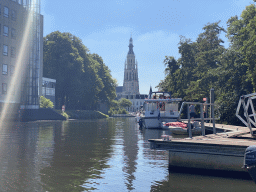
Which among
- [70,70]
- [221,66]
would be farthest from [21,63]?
[221,66]

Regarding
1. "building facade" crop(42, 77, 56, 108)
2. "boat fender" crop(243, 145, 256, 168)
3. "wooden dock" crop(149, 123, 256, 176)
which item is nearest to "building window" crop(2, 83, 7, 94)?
"building facade" crop(42, 77, 56, 108)

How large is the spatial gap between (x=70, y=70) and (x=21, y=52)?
16062 mm

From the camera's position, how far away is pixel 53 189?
10.6 m

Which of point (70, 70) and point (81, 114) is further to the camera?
point (81, 114)

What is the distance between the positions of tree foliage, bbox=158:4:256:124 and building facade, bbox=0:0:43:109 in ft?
89.3

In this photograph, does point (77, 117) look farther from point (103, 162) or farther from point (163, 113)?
point (103, 162)

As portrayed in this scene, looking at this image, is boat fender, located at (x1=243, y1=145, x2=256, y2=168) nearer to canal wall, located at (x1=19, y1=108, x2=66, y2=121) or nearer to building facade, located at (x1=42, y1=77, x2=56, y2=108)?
canal wall, located at (x1=19, y1=108, x2=66, y2=121)

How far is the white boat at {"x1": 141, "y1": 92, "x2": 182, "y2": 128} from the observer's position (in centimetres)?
4428

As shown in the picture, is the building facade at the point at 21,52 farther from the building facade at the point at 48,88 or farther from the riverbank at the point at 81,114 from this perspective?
the riverbank at the point at 81,114

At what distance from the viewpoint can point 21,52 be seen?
232ft

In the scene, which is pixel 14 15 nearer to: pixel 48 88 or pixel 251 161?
pixel 48 88

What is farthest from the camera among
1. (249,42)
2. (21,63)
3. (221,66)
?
(21,63)

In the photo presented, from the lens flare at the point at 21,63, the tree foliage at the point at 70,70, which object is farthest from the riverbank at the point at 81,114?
the lens flare at the point at 21,63

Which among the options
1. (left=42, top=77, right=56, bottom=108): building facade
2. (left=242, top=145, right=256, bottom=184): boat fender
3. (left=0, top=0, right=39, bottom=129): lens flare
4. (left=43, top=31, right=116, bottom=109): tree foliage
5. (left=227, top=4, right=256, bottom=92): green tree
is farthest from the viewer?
(left=43, top=31, right=116, bottom=109): tree foliage
